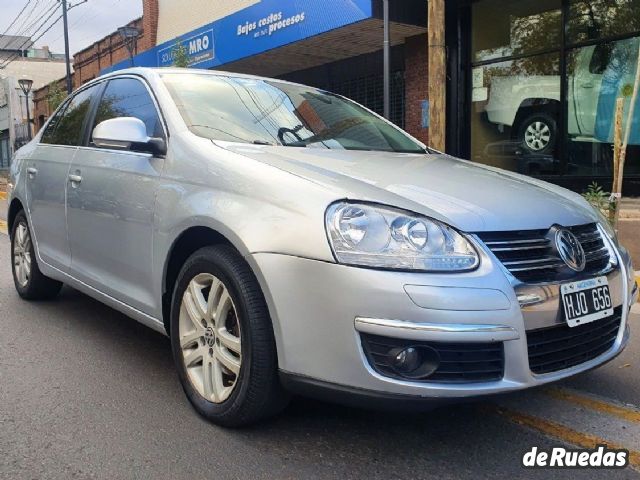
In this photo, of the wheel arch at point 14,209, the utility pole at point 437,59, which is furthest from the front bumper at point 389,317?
the utility pole at point 437,59

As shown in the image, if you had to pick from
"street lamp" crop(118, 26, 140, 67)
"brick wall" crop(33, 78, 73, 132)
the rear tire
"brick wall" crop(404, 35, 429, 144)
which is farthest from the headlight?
"brick wall" crop(33, 78, 73, 132)

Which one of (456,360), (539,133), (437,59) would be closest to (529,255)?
(456,360)

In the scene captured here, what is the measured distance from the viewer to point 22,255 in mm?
5062

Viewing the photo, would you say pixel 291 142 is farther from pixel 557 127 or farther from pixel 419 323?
pixel 557 127

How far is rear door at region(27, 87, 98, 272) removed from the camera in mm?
4152

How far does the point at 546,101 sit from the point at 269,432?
8.74 meters

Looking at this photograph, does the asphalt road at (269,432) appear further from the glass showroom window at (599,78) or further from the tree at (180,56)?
the tree at (180,56)

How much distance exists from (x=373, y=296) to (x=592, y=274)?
100 cm

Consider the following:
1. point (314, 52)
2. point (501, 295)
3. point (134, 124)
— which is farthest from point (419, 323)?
point (314, 52)

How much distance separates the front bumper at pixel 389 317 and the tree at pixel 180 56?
12659 millimetres

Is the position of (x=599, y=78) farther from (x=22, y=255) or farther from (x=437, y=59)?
(x=22, y=255)

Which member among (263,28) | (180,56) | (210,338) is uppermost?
(263,28)

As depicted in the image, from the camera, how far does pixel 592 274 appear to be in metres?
2.55

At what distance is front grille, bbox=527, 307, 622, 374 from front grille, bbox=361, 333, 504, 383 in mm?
162
